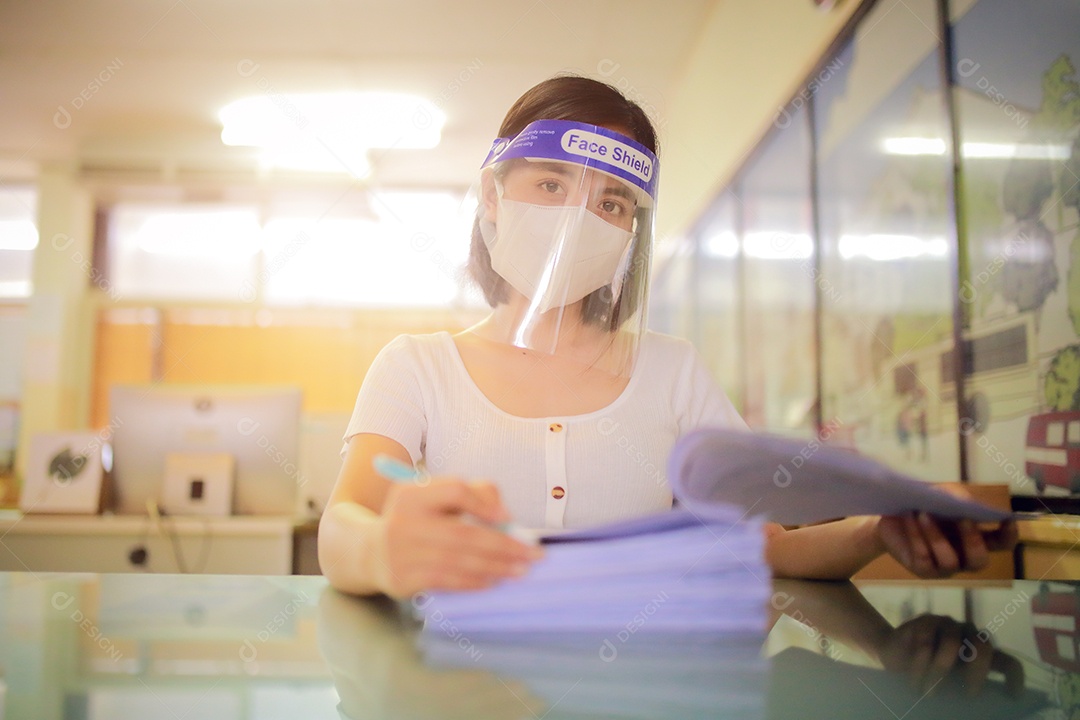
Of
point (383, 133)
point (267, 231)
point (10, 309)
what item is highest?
point (383, 133)

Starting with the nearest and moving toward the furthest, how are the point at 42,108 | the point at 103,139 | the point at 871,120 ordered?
the point at 871,120
the point at 42,108
the point at 103,139

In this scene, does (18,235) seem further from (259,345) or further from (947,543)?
(947,543)

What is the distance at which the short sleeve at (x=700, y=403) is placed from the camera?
1068 millimetres

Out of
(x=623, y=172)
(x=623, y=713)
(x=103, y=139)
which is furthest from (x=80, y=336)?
(x=623, y=713)

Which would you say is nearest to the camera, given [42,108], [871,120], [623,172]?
[623,172]

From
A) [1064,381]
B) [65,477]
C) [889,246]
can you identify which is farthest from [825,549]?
[65,477]

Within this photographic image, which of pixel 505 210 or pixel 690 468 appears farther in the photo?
pixel 505 210

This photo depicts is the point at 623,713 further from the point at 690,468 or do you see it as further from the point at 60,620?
the point at 60,620

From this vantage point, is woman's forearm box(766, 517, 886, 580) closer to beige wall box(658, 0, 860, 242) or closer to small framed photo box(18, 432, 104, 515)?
beige wall box(658, 0, 860, 242)

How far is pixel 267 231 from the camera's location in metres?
6.83

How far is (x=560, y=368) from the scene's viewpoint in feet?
3.51

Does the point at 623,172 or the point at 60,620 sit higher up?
the point at 623,172

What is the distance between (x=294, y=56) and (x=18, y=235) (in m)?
3.58

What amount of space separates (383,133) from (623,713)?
570 centimetres
